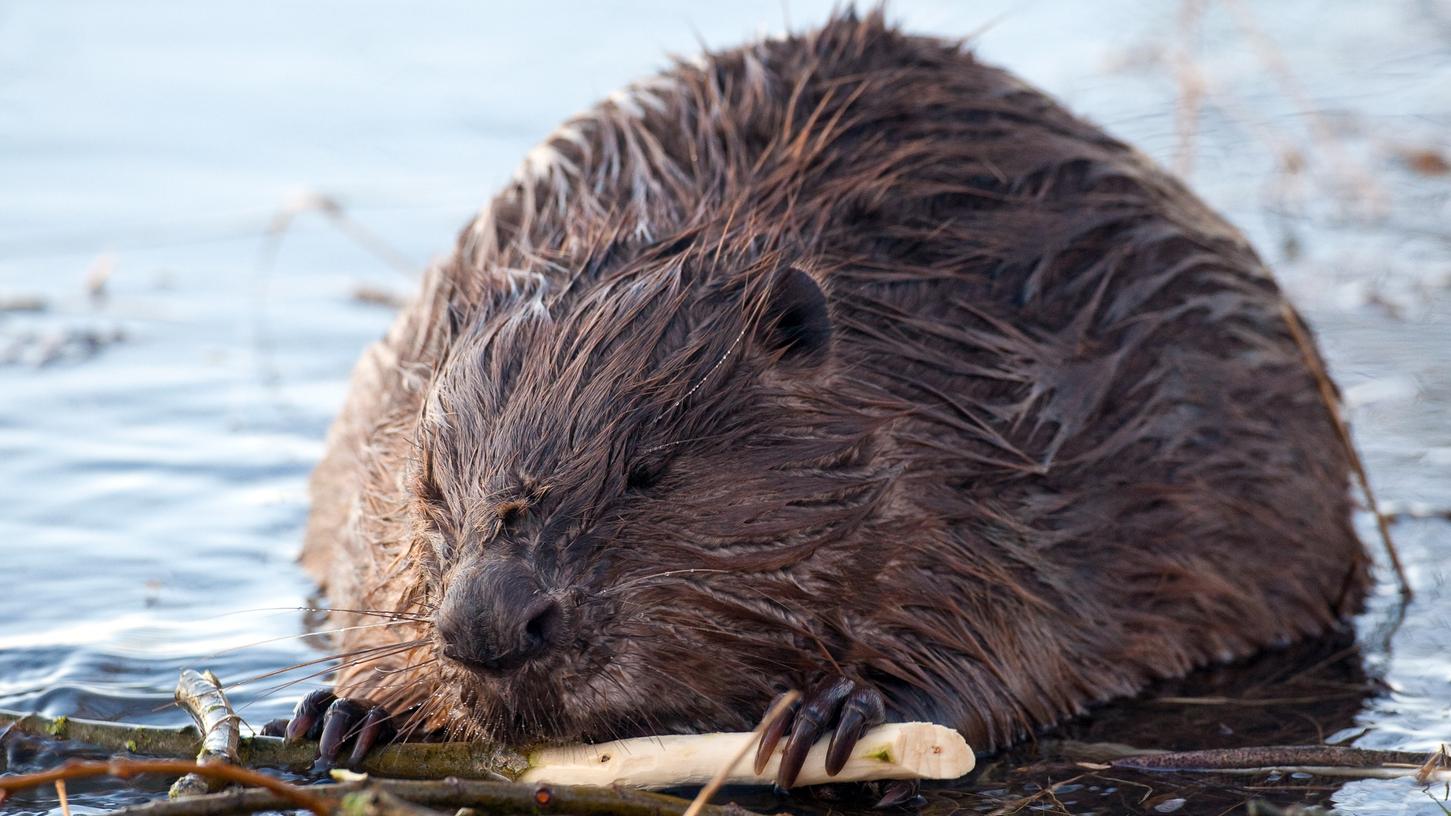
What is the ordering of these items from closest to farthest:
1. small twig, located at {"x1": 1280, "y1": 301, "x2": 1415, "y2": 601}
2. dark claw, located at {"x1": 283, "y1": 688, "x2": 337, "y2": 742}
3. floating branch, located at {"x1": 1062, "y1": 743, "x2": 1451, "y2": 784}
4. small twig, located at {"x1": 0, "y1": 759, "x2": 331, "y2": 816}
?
small twig, located at {"x1": 0, "y1": 759, "x2": 331, "y2": 816} < floating branch, located at {"x1": 1062, "y1": 743, "x2": 1451, "y2": 784} < dark claw, located at {"x1": 283, "y1": 688, "x2": 337, "y2": 742} < small twig, located at {"x1": 1280, "y1": 301, "x2": 1415, "y2": 601}

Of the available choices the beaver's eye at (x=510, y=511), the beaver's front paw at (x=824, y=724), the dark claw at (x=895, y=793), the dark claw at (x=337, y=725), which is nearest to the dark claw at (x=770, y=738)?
the beaver's front paw at (x=824, y=724)

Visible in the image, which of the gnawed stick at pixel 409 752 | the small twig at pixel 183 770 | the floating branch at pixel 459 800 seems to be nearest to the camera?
the small twig at pixel 183 770

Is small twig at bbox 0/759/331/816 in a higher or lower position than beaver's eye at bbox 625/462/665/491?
lower

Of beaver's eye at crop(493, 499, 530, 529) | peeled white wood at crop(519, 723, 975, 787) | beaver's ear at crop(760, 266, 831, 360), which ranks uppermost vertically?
beaver's ear at crop(760, 266, 831, 360)

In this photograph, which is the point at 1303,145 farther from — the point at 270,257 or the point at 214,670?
the point at 214,670

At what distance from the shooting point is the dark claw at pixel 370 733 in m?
3.52

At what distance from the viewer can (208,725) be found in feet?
11.2

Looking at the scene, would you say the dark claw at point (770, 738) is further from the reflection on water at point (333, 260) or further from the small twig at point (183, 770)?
the small twig at point (183, 770)

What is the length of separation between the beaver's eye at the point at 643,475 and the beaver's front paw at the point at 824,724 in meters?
0.42

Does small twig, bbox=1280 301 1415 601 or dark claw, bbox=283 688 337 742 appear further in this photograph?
small twig, bbox=1280 301 1415 601

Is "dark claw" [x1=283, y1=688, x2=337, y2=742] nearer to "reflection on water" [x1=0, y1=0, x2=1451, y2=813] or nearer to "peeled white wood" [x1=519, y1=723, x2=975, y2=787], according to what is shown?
"reflection on water" [x1=0, y1=0, x2=1451, y2=813]

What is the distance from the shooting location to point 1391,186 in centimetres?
779

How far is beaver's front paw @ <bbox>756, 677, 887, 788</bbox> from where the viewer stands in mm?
3268

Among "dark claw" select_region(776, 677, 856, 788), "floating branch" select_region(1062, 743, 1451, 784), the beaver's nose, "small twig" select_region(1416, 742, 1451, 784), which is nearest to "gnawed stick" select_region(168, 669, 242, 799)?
the beaver's nose
